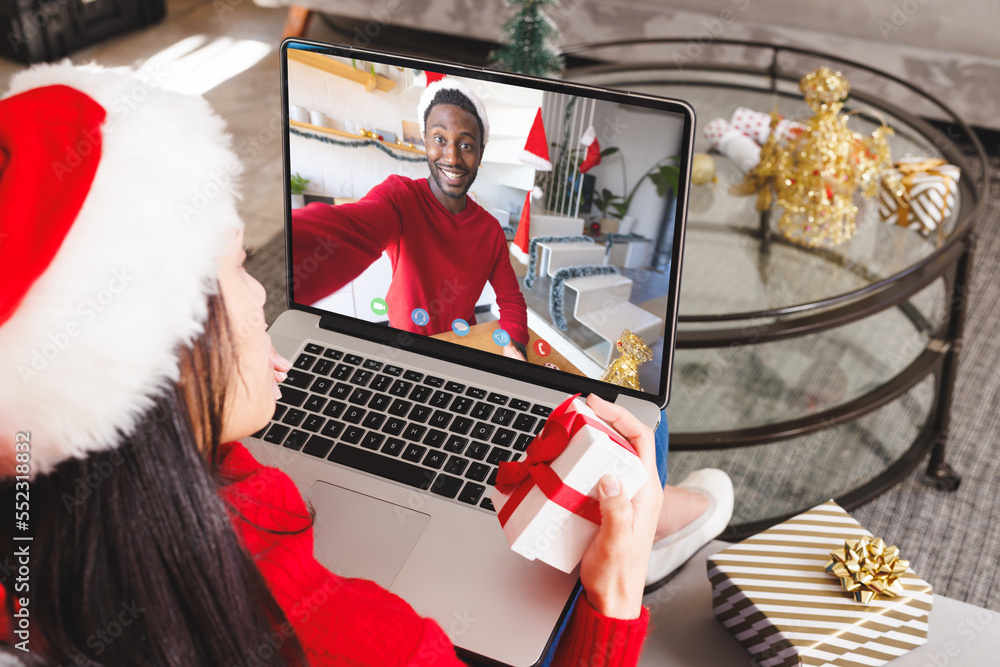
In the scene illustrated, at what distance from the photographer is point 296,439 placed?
73cm

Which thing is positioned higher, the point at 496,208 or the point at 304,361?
the point at 496,208

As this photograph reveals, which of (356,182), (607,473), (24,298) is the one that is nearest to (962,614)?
(607,473)

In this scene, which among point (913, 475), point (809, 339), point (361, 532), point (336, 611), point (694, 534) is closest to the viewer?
point (336, 611)

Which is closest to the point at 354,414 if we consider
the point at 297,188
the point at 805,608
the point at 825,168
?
the point at 297,188

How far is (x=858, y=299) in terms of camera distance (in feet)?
3.61

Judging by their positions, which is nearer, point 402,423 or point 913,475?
point 402,423

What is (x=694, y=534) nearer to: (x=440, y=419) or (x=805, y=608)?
(x=805, y=608)

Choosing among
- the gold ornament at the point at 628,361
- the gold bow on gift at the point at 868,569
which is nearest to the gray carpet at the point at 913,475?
the gold bow on gift at the point at 868,569

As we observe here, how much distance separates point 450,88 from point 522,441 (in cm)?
34

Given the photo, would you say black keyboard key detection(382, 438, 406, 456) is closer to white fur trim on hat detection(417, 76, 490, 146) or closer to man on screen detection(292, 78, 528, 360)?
man on screen detection(292, 78, 528, 360)

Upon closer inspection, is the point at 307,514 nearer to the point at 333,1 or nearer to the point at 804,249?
the point at 804,249

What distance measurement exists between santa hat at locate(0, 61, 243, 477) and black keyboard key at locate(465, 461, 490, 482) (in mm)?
336

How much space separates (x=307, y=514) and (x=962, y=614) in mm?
659

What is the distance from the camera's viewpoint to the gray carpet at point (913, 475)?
118 cm
